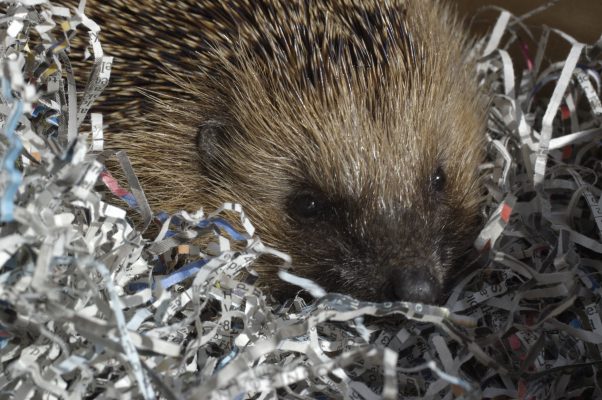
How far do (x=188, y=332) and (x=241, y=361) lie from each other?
1.86 ft

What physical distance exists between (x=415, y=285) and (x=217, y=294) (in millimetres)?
675

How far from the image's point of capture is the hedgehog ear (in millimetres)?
2861

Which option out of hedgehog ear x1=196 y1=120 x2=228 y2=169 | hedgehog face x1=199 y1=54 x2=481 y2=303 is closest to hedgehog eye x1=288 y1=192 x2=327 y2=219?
hedgehog face x1=199 y1=54 x2=481 y2=303

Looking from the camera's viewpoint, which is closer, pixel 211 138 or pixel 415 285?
pixel 415 285

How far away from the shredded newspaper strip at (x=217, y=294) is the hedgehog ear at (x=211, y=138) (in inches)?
11.1

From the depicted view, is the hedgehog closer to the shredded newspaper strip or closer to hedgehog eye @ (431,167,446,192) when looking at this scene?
hedgehog eye @ (431,167,446,192)

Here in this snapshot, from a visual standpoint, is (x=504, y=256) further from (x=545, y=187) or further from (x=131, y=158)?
(x=131, y=158)

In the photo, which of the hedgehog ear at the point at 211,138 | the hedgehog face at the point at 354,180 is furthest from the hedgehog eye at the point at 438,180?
the hedgehog ear at the point at 211,138

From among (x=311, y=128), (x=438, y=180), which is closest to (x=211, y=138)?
(x=311, y=128)

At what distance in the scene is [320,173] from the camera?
2.68 m

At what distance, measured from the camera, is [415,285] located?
2.50 metres

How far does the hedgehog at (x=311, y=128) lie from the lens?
8.57 ft

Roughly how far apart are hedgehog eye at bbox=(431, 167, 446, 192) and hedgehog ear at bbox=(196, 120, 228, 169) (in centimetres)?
80

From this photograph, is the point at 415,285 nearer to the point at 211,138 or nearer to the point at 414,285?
the point at 414,285
